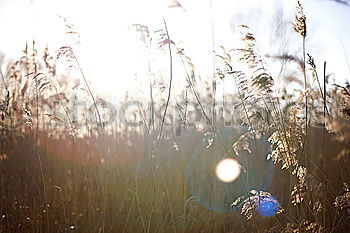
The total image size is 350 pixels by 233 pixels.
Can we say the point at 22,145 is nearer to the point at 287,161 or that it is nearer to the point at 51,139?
the point at 51,139

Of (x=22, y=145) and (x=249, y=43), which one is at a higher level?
(x=249, y=43)

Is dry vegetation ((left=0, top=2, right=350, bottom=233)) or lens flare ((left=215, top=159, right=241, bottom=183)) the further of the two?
lens flare ((left=215, top=159, right=241, bottom=183))

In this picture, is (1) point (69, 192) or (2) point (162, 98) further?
(2) point (162, 98)

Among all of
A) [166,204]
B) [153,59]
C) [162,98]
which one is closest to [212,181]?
[166,204]

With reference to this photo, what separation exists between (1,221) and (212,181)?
1.51 m

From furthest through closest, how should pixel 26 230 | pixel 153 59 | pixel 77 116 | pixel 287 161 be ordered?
1. pixel 77 116
2. pixel 26 230
3. pixel 153 59
4. pixel 287 161

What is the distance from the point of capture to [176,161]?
3.47 meters

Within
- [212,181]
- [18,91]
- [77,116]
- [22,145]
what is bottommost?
[212,181]

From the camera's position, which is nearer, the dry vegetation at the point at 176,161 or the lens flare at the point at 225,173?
the dry vegetation at the point at 176,161

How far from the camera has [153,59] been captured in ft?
7.12

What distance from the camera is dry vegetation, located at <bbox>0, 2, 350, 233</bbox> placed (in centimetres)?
186

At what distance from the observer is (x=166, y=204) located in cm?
275

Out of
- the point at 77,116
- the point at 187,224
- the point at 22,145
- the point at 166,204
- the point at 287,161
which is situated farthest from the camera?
the point at 22,145

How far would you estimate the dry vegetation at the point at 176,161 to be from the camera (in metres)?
1.86
